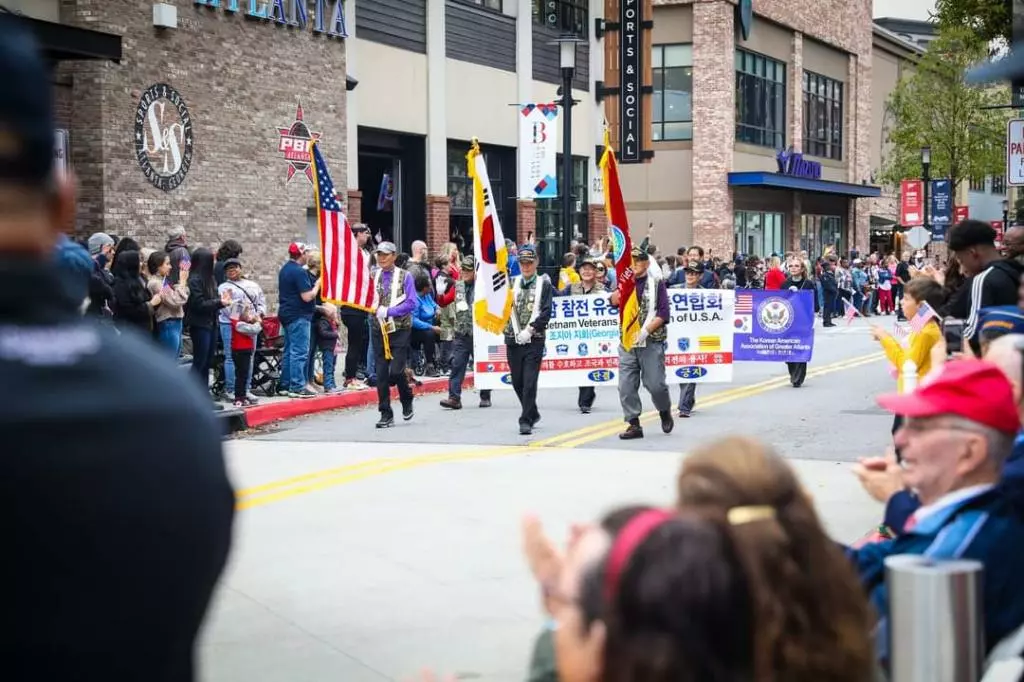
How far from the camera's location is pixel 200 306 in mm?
15023

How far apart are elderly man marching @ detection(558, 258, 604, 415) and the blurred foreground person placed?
1441cm

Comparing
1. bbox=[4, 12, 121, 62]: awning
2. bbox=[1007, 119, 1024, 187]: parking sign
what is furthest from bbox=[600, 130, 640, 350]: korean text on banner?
bbox=[1007, 119, 1024, 187]: parking sign

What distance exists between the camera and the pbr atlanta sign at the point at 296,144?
23516 millimetres

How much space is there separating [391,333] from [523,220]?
704 inches

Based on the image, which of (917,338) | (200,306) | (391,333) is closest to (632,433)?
(391,333)

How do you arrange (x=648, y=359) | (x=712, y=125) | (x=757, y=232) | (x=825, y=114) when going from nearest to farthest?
(x=648, y=359)
(x=712, y=125)
(x=757, y=232)
(x=825, y=114)

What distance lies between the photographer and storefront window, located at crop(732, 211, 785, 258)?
4669 cm

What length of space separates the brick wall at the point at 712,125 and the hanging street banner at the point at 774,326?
2524 cm

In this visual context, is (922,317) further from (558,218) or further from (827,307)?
(827,307)

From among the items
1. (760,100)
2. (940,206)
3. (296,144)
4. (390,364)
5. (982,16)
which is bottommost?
(390,364)

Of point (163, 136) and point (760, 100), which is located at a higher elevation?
point (760, 100)

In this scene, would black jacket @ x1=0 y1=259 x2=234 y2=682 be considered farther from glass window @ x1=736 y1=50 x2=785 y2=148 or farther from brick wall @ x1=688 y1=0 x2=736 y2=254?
glass window @ x1=736 y1=50 x2=785 y2=148

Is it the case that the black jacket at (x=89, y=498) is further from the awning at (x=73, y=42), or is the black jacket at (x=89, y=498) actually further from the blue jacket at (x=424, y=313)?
the blue jacket at (x=424, y=313)

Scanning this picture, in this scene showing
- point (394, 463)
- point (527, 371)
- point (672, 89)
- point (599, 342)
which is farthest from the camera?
point (672, 89)
